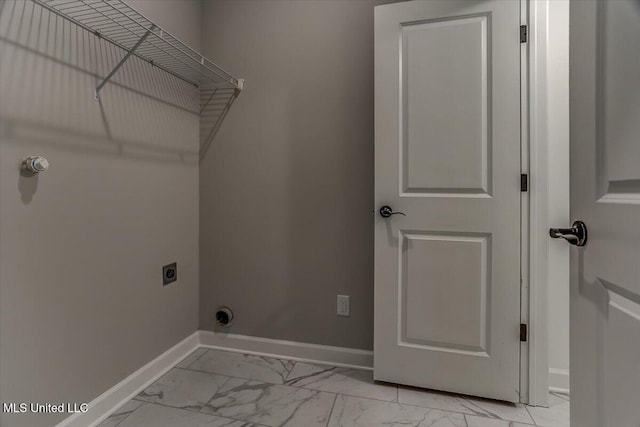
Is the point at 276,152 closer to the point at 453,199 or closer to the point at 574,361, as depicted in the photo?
the point at 453,199

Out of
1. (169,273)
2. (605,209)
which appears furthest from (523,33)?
(169,273)

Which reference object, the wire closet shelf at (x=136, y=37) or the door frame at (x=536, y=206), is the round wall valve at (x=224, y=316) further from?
the door frame at (x=536, y=206)

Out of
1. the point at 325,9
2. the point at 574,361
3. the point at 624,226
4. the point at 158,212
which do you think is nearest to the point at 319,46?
the point at 325,9

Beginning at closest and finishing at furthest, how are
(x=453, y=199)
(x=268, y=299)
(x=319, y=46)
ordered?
(x=453, y=199), (x=319, y=46), (x=268, y=299)

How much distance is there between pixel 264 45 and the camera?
1908mm

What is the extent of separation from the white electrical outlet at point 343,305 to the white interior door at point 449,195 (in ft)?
0.79

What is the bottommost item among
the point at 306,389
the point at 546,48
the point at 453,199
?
the point at 306,389

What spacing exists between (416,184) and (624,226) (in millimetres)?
957

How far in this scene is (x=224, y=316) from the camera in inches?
78.5

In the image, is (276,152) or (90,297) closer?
(90,297)

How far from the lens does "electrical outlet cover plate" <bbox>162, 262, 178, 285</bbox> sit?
1756 millimetres

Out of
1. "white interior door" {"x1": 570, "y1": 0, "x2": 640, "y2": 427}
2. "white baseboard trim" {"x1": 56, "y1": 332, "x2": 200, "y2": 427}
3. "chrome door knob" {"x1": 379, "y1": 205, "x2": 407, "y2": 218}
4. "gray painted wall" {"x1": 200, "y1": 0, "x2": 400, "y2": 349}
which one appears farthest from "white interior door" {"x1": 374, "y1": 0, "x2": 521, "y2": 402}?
"white baseboard trim" {"x1": 56, "y1": 332, "x2": 200, "y2": 427}

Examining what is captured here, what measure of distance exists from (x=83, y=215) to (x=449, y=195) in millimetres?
1615

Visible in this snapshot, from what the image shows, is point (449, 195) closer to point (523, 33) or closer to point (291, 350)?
point (523, 33)
